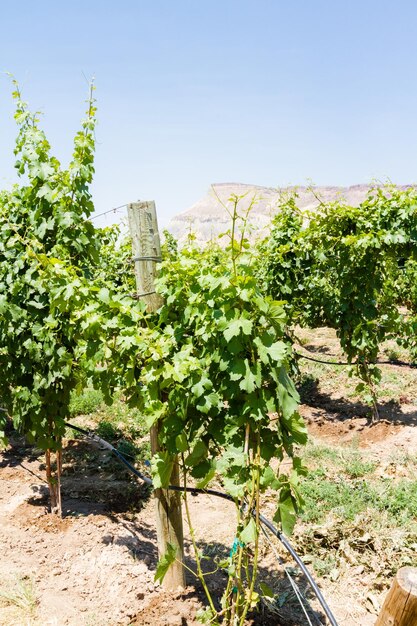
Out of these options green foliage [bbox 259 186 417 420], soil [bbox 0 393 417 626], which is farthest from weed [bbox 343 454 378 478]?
green foliage [bbox 259 186 417 420]

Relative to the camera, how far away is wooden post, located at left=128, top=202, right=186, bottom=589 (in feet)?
9.30

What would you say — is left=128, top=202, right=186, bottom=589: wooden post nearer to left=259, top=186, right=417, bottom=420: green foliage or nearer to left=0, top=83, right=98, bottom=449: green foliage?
left=0, top=83, right=98, bottom=449: green foliage

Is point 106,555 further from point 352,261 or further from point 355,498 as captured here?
point 352,261

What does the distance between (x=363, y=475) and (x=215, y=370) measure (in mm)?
3559

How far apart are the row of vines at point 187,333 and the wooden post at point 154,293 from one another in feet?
0.41

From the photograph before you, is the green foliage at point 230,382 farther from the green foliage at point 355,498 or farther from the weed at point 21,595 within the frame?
the green foliage at point 355,498

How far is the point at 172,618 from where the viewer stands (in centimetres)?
290

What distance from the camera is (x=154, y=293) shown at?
115 inches

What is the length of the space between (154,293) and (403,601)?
196 centimetres

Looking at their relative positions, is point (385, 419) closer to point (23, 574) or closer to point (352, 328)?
point (352, 328)

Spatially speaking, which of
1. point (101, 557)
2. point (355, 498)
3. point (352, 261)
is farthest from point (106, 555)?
point (352, 261)

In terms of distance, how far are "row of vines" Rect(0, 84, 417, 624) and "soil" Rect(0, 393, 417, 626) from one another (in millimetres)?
288

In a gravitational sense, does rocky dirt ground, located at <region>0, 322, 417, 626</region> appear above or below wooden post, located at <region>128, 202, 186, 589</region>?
below

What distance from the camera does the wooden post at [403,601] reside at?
188cm
